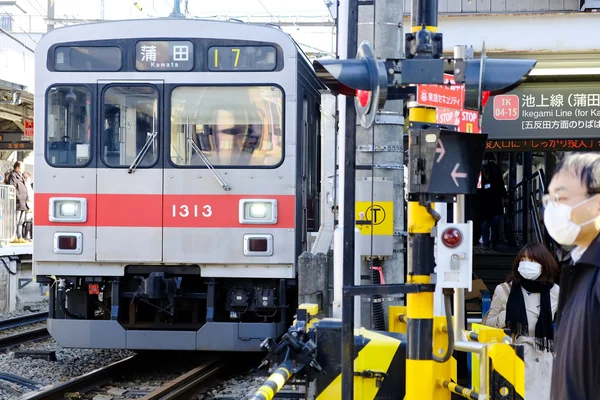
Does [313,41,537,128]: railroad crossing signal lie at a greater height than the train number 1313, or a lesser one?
greater

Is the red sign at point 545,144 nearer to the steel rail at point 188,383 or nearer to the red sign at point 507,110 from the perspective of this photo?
the red sign at point 507,110

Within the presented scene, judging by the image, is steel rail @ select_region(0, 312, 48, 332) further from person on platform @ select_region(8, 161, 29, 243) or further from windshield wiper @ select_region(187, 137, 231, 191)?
windshield wiper @ select_region(187, 137, 231, 191)

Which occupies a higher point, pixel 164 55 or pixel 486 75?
pixel 164 55

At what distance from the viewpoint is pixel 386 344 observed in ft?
16.7

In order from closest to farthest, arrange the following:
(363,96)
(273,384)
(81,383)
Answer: (273,384) < (363,96) < (81,383)

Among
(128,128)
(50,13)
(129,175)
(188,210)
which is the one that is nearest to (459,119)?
(188,210)

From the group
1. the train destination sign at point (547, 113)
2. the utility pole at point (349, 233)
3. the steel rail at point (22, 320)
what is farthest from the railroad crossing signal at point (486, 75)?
the steel rail at point (22, 320)

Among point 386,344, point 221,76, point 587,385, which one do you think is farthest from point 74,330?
point 587,385

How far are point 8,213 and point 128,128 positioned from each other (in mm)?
9513

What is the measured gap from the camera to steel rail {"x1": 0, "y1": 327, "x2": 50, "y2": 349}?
34.7 ft

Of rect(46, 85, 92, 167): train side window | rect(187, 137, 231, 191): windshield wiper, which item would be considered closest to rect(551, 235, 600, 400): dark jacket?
rect(187, 137, 231, 191): windshield wiper

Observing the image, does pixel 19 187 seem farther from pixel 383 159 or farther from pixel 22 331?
pixel 383 159

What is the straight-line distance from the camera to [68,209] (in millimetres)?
8570

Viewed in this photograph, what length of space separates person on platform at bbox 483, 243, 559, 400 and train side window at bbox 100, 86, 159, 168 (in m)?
4.16
